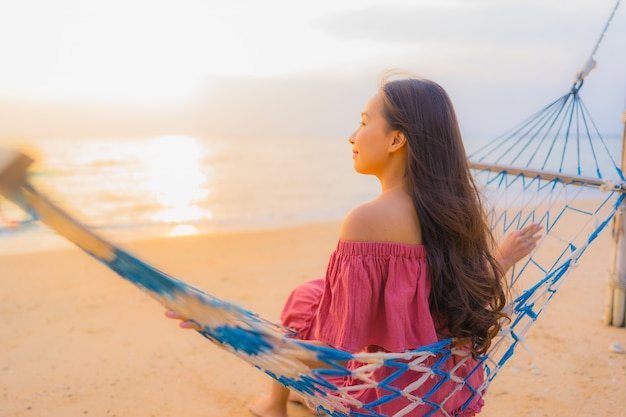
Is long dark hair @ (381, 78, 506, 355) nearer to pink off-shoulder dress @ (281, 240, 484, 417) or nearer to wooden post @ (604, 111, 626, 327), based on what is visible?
pink off-shoulder dress @ (281, 240, 484, 417)

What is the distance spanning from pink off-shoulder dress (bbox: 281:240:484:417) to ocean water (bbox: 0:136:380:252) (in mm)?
664

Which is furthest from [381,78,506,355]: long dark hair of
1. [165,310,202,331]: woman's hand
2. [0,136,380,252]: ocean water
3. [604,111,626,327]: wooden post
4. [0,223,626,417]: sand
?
→ [604,111,626,327]: wooden post

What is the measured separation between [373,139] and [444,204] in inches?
11.1

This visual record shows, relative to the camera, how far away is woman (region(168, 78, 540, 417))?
1415 mm

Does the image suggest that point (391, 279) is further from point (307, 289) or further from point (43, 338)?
point (43, 338)

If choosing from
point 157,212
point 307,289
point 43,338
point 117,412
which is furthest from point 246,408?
point 157,212

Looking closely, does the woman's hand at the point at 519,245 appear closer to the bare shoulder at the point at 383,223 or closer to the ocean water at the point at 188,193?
the bare shoulder at the point at 383,223

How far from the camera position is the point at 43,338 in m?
2.91

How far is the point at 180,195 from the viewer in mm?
11250

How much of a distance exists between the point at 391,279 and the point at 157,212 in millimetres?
7983

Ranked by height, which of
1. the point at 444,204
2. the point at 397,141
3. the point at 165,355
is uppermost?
the point at 397,141

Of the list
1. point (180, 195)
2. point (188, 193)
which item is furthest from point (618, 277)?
point (188, 193)

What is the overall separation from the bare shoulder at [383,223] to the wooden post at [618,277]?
5.67ft

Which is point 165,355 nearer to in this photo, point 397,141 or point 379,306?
point 379,306
